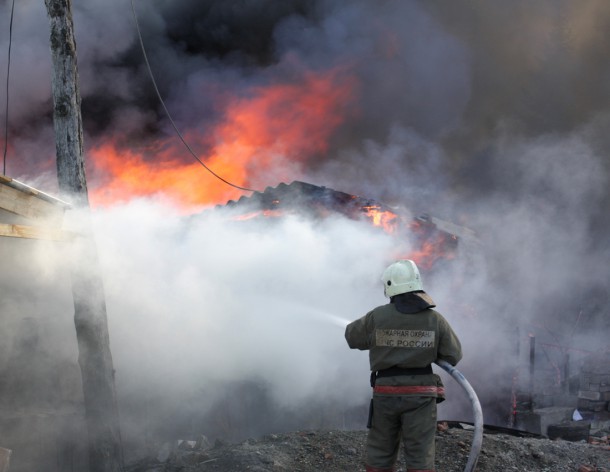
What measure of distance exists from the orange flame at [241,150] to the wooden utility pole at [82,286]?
19.7 ft

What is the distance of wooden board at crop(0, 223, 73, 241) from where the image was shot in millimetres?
5227

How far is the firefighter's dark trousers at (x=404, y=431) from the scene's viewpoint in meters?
4.21

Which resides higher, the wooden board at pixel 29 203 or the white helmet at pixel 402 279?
the wooden board at pixel 29 203

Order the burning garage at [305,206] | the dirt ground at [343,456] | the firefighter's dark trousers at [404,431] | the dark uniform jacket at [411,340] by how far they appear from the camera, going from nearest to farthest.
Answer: the firefighter's dark trousers at [404,431], the dark uniform jacket at [411,340], the dirt ground at [343,456], the burning garage at [305,206]

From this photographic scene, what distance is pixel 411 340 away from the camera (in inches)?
170

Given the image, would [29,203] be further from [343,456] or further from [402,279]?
[343,456]

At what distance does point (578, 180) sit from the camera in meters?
15.7

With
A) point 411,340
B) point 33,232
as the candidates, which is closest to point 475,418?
point 411,340

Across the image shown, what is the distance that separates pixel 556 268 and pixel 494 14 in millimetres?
7382

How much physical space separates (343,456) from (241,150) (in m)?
9.10

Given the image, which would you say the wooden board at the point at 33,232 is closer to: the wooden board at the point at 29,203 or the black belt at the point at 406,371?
the wooden board at the point at 29,203

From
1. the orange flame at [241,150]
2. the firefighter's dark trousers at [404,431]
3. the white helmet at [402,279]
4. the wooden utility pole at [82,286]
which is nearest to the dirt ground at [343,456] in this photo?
the wooden utility pole at [82,286]

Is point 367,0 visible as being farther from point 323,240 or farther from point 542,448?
point 542,448

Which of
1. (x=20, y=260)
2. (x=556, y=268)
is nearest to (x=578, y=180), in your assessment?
(x=556, y=268)
